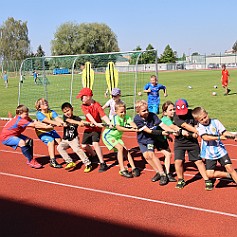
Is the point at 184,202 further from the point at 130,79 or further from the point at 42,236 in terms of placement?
the point at 130,79

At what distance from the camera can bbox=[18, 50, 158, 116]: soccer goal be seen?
14781 millimetres

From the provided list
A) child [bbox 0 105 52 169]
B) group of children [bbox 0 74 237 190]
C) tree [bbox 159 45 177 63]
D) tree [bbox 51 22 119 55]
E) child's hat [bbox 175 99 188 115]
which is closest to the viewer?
group of children [bbox 0 74 237 190]

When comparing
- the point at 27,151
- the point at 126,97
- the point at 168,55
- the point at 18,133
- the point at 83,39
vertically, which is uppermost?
the point at 83,39

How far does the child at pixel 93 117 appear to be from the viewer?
7.84 meters

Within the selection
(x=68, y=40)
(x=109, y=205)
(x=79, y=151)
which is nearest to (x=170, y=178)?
(x=109, y=205)

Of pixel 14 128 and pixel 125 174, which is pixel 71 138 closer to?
pixel 14 128

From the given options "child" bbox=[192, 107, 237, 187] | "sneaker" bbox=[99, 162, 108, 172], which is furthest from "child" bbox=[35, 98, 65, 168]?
"child" bbox=[192, 107, 237, 187]

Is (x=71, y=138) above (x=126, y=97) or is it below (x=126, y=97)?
above

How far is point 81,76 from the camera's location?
56.0 ft

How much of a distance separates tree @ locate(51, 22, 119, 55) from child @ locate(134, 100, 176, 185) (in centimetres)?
7591

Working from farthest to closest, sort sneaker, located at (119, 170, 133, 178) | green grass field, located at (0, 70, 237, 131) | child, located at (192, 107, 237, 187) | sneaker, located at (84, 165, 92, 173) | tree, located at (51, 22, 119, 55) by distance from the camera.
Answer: tree, located at (51, 22, 119, 55) < green grass field, located at (0, 70, 237, 131) < sneaker, located at (84, 165, 92, 173) < sneaker, located at (119, 170, 133, 178) < child, located at (192, 107, 237, 187)

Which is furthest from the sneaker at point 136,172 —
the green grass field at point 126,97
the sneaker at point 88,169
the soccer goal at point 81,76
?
the soccer goal at point 81,76

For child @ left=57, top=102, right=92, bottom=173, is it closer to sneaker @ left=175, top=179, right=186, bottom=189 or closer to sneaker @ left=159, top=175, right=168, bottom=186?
sneaker @ left=159, top=175, right=168, bottom=186

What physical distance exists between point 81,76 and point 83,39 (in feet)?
230
